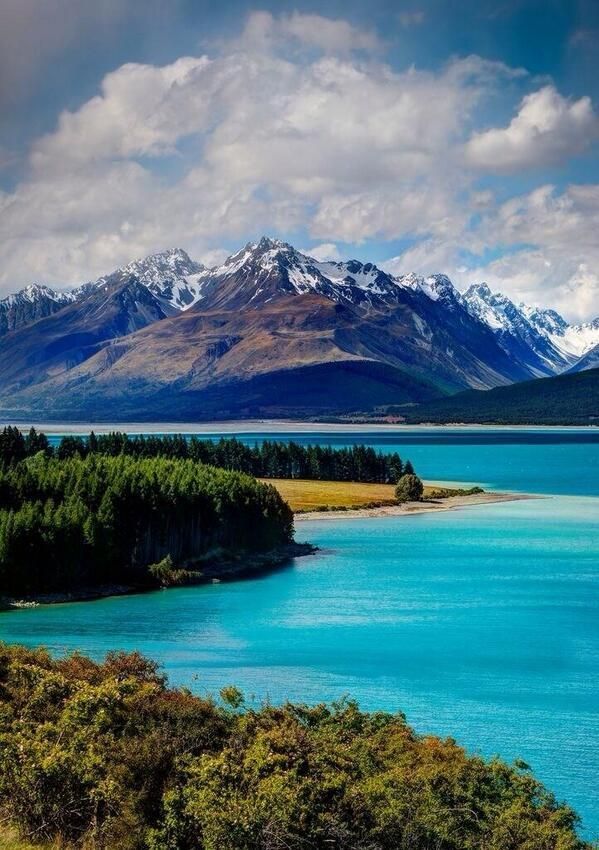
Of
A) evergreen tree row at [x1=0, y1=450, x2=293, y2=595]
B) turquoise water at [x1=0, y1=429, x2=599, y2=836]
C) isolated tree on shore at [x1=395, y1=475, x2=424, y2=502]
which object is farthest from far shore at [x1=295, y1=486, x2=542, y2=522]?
evergreen tree row at [x1=0, y1=450, x2=293, y2=595]

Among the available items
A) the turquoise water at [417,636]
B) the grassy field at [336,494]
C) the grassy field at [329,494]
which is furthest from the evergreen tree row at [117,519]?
the grassy field at [336,494]

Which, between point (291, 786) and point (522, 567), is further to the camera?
point (522, 567)

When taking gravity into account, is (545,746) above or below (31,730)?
below

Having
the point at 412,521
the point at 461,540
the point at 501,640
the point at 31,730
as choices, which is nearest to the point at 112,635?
the point at 501,640

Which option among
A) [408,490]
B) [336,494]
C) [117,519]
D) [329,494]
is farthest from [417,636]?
[336,494]

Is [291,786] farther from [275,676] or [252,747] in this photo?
[275,676]

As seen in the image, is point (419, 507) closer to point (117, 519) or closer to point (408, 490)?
point (408, 490)

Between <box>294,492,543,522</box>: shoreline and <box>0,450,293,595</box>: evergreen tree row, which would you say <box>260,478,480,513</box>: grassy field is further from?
<box>0,450,293,595</box>: evergreen tree row
